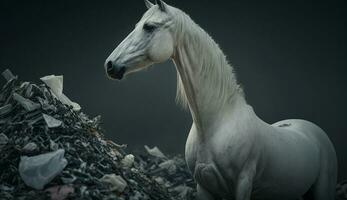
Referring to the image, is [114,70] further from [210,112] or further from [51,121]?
[51,121]

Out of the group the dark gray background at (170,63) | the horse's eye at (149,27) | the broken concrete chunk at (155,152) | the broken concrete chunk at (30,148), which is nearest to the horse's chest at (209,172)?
the horse's eye at (149,27)

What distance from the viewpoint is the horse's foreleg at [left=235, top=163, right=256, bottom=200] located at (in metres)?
1.76

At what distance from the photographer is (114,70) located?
1787 mm

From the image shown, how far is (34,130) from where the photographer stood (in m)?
2.10

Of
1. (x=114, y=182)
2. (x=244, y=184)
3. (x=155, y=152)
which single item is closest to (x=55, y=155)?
(x=114, y=182)

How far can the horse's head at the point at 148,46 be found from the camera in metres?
1.78

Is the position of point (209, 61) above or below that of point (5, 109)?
above

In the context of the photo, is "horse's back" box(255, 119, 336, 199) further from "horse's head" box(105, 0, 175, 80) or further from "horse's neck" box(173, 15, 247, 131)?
"horse's head" box(105, 0, 175, 80)

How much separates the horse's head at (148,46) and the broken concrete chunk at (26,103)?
617 mm

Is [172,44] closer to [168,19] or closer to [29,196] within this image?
[168,19]

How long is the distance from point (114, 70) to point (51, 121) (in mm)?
544

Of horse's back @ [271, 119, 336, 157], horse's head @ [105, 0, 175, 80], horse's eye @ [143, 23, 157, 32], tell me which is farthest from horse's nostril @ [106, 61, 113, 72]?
horse's back @ [271, 119, 336, 157]

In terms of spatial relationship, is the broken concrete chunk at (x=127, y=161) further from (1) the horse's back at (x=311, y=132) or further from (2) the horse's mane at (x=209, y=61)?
(1) the horse's back at (x=311, y=132)

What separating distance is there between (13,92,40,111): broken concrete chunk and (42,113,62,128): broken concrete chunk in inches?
3.6
